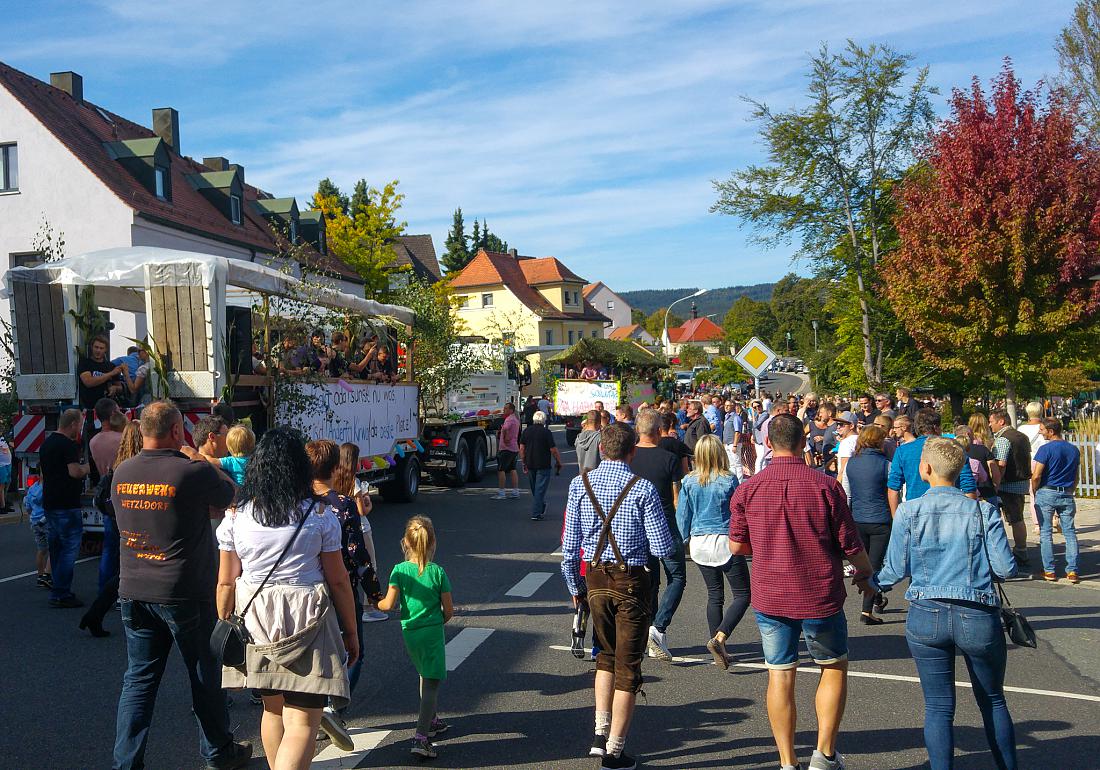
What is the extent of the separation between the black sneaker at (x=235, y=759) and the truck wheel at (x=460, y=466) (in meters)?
13.5

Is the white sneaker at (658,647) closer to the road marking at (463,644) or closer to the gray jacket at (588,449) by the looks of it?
the road marking at (463,644)

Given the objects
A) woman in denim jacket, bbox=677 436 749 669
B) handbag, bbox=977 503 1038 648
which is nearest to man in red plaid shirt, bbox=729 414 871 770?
handbag, bbox=977 503 1038 648

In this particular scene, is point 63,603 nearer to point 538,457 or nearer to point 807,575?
point 807,575

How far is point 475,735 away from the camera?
5.22 meters

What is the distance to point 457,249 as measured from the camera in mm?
79688

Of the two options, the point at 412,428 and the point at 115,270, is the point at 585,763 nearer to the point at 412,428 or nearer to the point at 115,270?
the point at 115,270

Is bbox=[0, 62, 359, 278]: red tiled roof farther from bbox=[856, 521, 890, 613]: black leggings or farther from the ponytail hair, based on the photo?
the ponytail hair

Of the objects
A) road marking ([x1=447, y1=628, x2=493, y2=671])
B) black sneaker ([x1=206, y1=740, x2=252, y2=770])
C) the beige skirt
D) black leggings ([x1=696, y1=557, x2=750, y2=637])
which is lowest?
road marking ([x1=447, y1=628, x2=493, y2=671])

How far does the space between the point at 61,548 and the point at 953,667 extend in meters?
7.39

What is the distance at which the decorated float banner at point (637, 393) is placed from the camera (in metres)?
31.1

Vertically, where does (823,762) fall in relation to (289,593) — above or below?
below

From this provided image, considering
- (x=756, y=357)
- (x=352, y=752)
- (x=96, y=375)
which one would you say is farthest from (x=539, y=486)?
(x=352, y=752)

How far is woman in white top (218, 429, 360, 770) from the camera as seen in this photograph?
12.6 feet

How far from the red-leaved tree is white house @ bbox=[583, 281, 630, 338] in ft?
316
